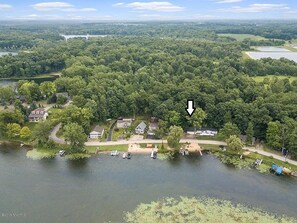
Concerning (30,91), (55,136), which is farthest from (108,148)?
(30,91)

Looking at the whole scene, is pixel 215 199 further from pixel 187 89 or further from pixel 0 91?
pixel 0 91

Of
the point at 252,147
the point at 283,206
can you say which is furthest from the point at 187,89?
the point at 283,206

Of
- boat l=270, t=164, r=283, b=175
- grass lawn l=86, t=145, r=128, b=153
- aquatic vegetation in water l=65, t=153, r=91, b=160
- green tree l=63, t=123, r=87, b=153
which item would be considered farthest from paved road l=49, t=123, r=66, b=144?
boat l=270, t=164, r=283, b=175

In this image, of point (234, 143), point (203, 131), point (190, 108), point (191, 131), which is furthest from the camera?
point (190, 108)

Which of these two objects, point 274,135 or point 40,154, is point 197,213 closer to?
point 274,135

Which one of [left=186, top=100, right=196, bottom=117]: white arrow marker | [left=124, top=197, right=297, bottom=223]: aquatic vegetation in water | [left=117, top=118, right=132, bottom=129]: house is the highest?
[left=186, top=100, right=196, bottom=117]: white arrow marker

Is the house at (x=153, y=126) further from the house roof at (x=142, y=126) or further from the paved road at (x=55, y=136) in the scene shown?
the paved road at (x=55, y=136)

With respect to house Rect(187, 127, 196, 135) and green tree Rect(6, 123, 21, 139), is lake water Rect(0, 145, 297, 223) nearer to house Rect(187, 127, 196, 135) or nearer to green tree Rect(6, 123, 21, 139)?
green tree Rect(6, 123, 21, 139)
